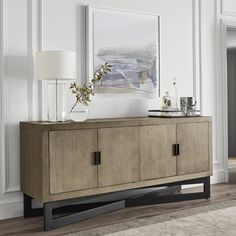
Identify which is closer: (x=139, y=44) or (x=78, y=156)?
(x=78, y=156)

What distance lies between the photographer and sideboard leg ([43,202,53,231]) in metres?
3.17

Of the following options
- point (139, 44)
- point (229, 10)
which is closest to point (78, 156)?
point (139, 44)

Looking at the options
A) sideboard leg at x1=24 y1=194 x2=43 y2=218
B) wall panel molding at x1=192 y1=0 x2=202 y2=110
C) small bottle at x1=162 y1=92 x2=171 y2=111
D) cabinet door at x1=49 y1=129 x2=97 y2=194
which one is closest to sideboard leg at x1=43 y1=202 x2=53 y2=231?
cabinet door at x1=49 y1=129 x2=97 y2=194

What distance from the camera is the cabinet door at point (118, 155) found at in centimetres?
344

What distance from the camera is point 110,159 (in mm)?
3473

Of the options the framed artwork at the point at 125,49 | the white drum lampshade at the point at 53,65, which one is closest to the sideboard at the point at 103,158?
the white drum lampshade at the point at 53,65

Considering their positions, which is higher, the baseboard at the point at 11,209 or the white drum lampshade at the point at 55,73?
the white drum lampshade at the point at 55,73

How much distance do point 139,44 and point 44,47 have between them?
3.24 feet

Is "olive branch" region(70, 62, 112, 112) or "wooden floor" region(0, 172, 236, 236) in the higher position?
"olive branch" region(70, 62, 112, 112)

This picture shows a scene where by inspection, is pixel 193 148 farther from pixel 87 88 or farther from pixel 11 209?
pixel 11 209

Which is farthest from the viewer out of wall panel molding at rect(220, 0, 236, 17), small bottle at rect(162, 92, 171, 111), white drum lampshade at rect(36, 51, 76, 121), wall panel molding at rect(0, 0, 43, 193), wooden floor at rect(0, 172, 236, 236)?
wall panel molding at rect(220, 0, 236, 17)

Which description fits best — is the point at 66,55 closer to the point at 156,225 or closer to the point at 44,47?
the point at 44,47

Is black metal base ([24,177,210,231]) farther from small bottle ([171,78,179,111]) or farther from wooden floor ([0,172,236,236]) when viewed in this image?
small bottle ([171,78,179,111])

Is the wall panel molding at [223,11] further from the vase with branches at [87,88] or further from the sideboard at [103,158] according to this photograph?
the vase with branches at [87,88]
